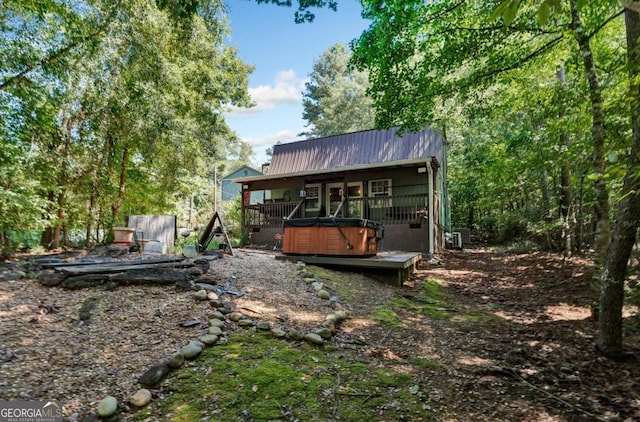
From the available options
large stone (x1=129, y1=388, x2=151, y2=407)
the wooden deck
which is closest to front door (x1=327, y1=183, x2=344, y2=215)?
the wooden deck

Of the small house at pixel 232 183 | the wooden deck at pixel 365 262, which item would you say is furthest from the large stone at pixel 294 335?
the small house at pixel 232 183

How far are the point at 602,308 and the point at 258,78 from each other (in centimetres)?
1598

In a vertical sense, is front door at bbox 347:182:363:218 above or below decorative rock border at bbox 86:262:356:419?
above

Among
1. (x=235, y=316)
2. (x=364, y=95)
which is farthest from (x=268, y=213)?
(x=235, y=316)

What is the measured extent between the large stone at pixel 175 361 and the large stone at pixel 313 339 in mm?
1234

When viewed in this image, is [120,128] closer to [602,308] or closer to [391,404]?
[391,404]

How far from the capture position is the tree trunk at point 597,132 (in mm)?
4500

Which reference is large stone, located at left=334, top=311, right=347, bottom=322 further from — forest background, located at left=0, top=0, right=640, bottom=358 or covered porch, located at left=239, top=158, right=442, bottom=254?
covered porch, located at left=239, top=158, right=442, bottom=254

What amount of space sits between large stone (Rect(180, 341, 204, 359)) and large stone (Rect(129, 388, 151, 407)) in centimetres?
49

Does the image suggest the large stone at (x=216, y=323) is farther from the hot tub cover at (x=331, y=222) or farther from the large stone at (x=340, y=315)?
the hot tub cover at (x=331, y=222)

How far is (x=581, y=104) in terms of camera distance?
5.57 metres

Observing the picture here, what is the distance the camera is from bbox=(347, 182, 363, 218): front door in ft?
37.7
